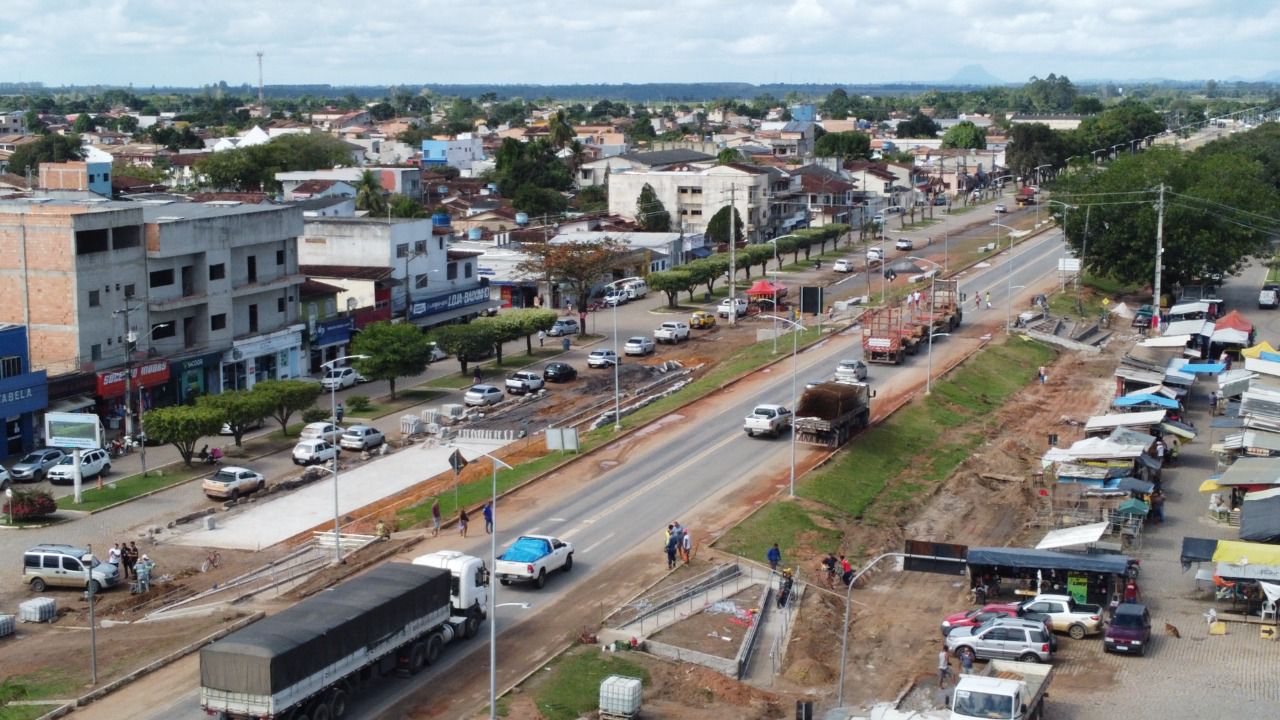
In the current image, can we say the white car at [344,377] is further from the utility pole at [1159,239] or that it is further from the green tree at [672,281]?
the utility pole at [1159,239]

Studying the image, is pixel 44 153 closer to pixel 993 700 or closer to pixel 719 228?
pixel 719 228

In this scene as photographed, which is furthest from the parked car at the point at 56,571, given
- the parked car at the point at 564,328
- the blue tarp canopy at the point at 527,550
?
the parked car at the point at 564,328

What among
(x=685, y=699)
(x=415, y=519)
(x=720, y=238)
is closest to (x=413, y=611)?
(x=685, y=699)

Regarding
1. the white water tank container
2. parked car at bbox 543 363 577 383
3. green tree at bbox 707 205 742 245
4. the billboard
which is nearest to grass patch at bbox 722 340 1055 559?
the white water tank container

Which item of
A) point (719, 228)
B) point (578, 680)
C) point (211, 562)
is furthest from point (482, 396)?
point (719, 228)

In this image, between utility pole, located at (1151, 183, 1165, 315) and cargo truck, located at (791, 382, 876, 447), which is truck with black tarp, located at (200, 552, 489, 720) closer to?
cargo truck, located at (791, 382, 876, 447)
